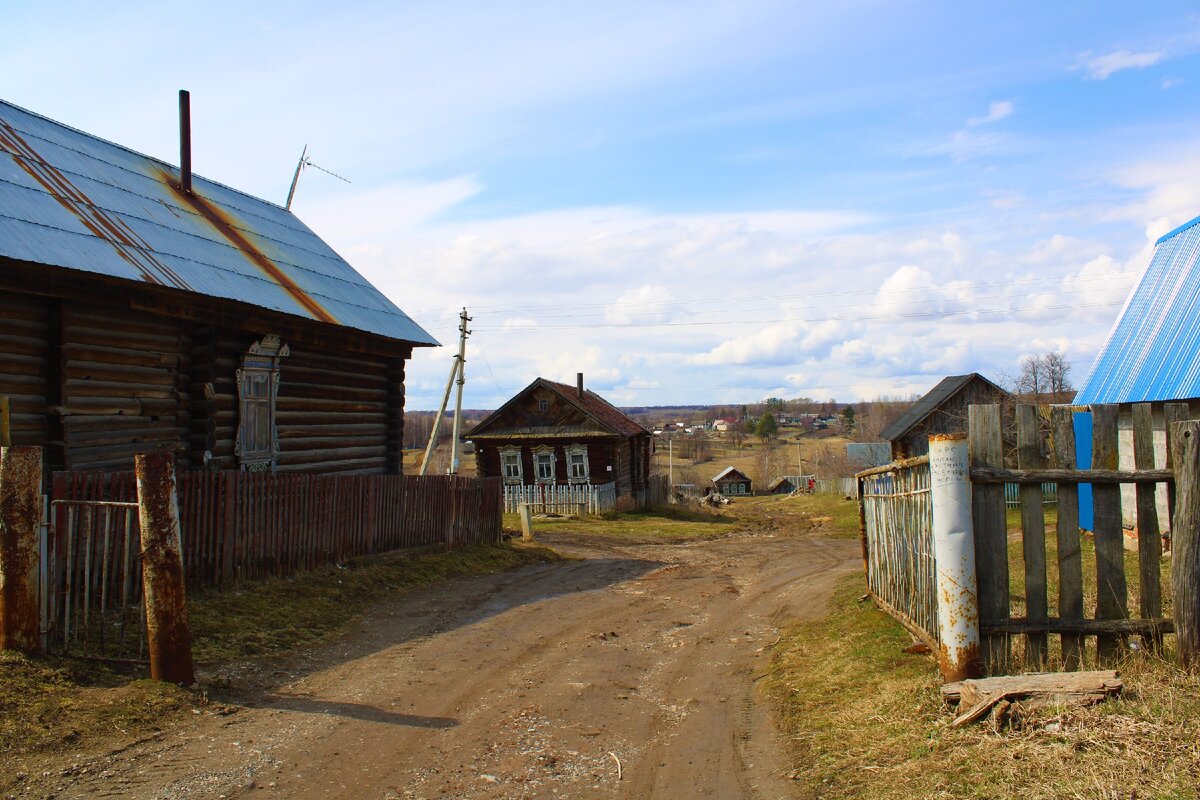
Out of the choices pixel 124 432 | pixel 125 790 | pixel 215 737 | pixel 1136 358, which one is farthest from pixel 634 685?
pixel 1136 358

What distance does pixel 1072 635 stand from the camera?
557cm

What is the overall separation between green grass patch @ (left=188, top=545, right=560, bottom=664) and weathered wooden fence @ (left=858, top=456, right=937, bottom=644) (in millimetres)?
5883

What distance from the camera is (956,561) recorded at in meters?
5.55

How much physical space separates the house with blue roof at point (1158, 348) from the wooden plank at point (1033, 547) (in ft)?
26.9

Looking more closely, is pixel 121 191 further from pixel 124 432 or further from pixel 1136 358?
pixel 1136 358

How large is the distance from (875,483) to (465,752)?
218 inches

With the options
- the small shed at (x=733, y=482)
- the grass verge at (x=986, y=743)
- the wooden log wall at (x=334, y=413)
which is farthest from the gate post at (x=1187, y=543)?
the small shed at (x=733, y=482)

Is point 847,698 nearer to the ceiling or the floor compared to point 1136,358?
nearer to the floor

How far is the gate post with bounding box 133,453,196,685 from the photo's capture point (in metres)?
6.85

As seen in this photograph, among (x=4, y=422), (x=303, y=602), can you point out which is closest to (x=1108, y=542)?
(x=303, y=602)

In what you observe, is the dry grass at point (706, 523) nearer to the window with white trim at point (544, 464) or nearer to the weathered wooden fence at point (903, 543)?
the window with white trim at point (544, 464)

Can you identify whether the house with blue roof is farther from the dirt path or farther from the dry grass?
the dry grass

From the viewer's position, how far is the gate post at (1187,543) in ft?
17.7

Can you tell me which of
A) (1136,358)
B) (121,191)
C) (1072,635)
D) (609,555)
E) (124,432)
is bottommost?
(609,555)
